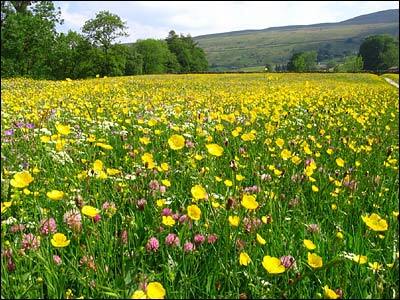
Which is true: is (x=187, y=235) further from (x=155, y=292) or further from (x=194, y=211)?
(x=155, y=292)

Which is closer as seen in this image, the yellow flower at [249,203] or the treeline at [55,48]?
the yellow flower at [249,203]

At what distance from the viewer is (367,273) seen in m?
2.14

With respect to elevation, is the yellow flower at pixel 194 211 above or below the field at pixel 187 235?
above

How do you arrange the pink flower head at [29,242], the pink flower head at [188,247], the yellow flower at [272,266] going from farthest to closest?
the pink flower head at [188,247]
the pink flower head at [29,242]
the yellow flower at [272,266]

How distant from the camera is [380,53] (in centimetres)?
12925

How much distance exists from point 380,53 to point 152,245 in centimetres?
14090

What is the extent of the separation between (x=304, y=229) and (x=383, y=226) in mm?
553

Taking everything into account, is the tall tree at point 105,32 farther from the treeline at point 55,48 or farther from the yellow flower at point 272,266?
the yellow flower at point 272,266

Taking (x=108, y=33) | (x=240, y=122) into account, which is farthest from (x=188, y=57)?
(x=240, y=122)

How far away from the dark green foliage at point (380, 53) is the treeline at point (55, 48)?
69196mm

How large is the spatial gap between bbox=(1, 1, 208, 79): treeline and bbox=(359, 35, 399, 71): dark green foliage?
227 ft

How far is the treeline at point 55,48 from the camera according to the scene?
42.0 meters

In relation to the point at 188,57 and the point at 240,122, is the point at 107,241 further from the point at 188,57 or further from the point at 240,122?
the point at 188,57

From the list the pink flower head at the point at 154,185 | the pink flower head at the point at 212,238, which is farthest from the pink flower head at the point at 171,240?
the pink flower head at the point at 154,185
